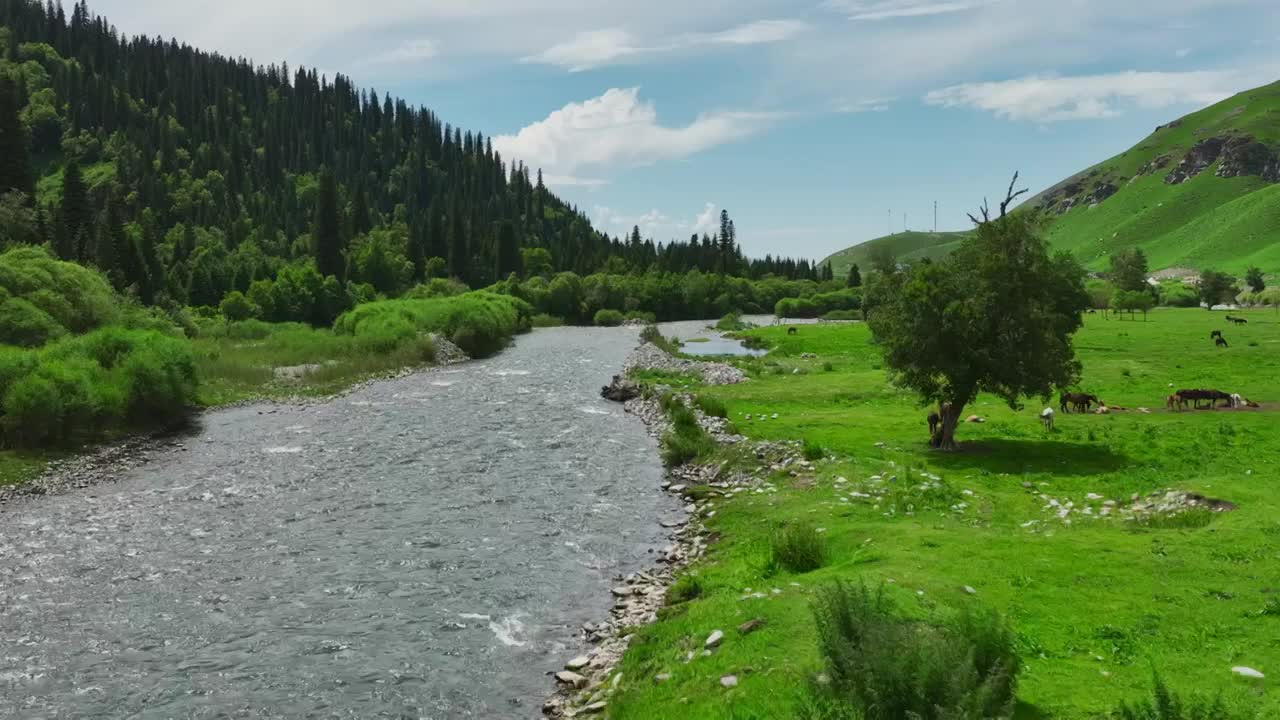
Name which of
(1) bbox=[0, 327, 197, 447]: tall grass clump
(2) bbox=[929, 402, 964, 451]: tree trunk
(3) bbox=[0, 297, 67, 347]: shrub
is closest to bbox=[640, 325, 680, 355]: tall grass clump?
(1) bbox=[0, 327, 197, 447]: tall grass clump

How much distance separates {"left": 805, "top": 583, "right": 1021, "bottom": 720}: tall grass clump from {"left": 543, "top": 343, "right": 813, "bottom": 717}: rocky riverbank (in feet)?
15.7

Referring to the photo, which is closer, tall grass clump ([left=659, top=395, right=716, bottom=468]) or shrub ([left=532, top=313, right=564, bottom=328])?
tall grass clump ([left=659, top=395, right=716, bottom=468])

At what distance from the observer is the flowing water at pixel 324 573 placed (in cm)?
1773

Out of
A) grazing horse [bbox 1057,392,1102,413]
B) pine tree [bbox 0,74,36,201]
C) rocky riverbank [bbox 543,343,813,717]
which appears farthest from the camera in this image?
pine tree [bbox 0,74,36,201]

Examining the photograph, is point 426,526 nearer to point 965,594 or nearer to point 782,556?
point 782,556

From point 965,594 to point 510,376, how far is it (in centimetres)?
6445

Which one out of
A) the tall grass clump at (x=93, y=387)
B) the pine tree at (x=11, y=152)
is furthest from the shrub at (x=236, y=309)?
the tall grass clump at (x=93, y=387)

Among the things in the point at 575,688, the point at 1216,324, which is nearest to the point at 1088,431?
the point at 575,688

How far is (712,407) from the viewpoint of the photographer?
49906 millimetres

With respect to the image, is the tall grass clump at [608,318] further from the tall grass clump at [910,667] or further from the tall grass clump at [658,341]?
the tall grass clump at [910,667]

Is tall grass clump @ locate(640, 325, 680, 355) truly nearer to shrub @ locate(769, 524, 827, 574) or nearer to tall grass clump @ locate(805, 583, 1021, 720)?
shrub @ locate(769, 524, 827, 574)

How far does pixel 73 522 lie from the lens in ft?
99.3

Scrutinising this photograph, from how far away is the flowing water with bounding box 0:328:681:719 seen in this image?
58.2 feet

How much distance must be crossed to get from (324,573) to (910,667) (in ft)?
65.0
